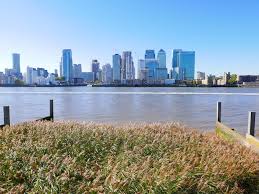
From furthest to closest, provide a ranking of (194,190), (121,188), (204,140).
A: (204,140) < (194,190) < (121,188)

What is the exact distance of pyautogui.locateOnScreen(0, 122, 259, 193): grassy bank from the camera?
5094 mm

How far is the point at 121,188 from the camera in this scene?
16.2ft

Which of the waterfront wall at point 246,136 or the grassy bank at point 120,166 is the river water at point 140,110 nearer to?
the waterfront wall at point 246,136

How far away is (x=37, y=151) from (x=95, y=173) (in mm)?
1684

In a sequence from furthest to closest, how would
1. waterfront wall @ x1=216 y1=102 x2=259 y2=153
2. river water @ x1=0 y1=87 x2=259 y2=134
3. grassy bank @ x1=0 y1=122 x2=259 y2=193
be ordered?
river water @ x1=0 y1=87 x2=259 y2=134, waterfront wall @ x1=216 y1=102 x2=259 y2=153, grassy bank @ x1=0 y1=122 x2=259 y2=193

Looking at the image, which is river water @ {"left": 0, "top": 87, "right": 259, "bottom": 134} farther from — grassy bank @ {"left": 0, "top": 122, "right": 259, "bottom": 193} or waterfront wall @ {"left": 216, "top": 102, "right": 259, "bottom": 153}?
grassy bank @ {"left": 0, "top": 122, "right": 259, "bottom": 193}

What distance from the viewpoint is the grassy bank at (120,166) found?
5.09 meters

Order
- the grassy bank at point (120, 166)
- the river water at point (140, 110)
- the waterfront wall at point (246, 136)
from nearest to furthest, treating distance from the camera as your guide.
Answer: the grassy bank at point (120, 166)
the waterfront wall at point (246, 136)
the river water at point (140, 110)

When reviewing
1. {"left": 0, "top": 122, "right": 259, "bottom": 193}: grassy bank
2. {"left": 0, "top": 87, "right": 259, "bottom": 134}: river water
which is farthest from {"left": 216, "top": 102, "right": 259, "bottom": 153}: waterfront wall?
{"left": 0, "top": 87, "right": 259, "bottom": 134}: river water

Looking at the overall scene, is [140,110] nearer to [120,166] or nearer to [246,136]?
[246,136]

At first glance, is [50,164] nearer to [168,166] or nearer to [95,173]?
[95,173]

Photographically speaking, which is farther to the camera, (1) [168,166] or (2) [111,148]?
(2) [111,148]

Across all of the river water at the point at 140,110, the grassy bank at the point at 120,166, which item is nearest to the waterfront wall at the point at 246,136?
the grassy bank at the point at 120,166

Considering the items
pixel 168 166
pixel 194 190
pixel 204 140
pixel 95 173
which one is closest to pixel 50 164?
pixel 95 173
